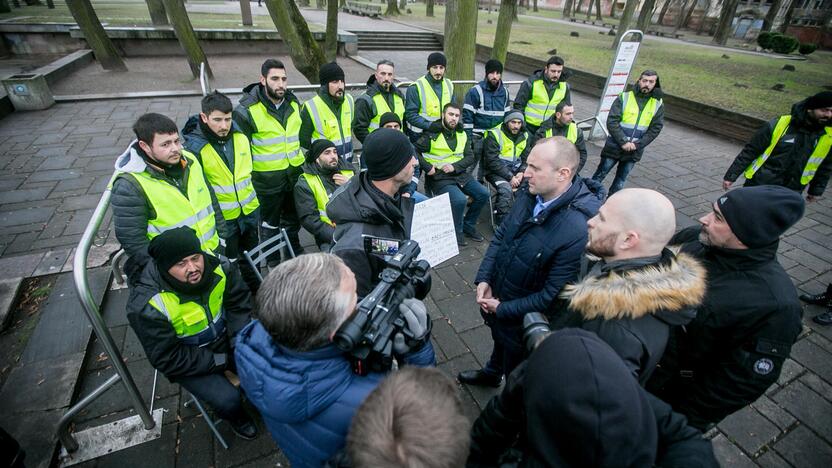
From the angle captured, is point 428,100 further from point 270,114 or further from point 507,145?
point 270,114

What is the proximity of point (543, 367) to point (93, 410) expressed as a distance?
3163 millimetres

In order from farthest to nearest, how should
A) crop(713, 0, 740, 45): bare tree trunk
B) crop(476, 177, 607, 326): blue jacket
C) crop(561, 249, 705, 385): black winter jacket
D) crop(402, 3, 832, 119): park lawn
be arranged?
crop(713, 0, 740, 45): bare tree trunk < crop(402, 3, 832, 119): park lawn < crop(476, 177, 607, 326): blue jacket < crop(561, 249, 705, 385): black winter jacket

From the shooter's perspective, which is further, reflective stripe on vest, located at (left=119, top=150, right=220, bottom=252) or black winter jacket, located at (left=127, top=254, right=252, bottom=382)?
reflective stripe on vest, located at (left=119, top=150, right=220, bottom=252)

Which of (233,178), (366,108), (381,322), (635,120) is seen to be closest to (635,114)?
(635,120)

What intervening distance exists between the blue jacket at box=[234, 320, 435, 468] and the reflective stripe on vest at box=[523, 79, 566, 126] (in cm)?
556

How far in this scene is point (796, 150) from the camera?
3.98 meters

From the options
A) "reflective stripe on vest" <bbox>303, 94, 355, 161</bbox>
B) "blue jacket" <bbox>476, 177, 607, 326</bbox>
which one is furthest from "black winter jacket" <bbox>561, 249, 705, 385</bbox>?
"reflective stripe on vest" <bbox>303, 94, 355, 161</bbox>

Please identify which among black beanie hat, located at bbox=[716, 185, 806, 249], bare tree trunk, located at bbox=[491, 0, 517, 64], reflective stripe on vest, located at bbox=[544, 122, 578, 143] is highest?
bare tree trunk, located at bbox=[491, 0, 517, 64]

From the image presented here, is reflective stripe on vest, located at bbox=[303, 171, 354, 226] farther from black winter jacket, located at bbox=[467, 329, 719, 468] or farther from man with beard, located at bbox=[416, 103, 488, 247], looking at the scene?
black winter jacket, located at bbox=[467, 329, 719, 468]

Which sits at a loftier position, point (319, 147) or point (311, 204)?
point (319, 147)

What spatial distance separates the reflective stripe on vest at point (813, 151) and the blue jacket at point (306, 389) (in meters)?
5.19

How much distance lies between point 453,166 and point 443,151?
0.23m

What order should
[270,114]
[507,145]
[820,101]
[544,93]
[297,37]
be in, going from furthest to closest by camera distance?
[297,37] < [544,93] < [507,145] < [270,114] < [820,101]

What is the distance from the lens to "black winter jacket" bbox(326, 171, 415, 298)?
1.94m
